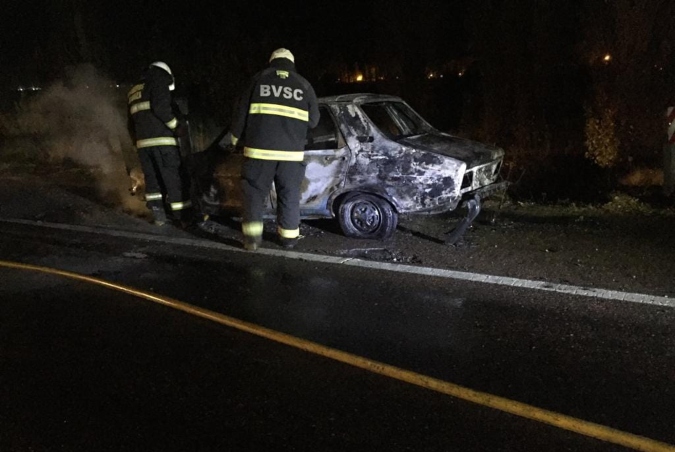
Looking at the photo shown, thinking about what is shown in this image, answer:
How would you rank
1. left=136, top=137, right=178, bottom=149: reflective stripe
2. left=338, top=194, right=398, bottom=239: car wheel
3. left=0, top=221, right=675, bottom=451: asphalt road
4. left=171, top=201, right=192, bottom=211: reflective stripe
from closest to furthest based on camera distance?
1. left=0, top=221, right=675, bottom=451: asphalt road
2. left=338, top=194, right=398, bottom=239: car wheel
3. left=136, top=137, right=178, bottom=149: reflective stripe
4. left=171, top=201, right=192, bottom=211: reflective stripe

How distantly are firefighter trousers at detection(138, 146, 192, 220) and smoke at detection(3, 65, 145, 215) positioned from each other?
269 centimetres

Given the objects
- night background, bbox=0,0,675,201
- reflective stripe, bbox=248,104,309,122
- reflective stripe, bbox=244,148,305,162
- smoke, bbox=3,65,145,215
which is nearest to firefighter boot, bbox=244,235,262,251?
reflective stripe, bbox=244,148,305,162

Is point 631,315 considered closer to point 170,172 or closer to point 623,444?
point 623,444

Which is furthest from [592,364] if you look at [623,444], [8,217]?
[8,217]

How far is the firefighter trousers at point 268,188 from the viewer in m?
5.49

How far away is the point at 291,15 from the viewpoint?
15141 millimetres

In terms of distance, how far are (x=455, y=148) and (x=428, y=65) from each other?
741 centimetres

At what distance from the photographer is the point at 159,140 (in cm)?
659

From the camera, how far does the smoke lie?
11.1m

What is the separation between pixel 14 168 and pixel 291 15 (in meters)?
7.48

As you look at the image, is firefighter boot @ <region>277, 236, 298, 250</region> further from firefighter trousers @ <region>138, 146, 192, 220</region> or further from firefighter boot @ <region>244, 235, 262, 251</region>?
firefighter trousers @ <region>138, 146, 192, 220</region>

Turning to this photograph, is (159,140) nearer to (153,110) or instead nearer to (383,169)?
(153,110)

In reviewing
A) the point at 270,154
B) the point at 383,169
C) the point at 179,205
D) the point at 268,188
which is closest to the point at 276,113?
the point at 270,154

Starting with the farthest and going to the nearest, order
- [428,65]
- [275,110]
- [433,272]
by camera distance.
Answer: [428,65] < [275,110] < [433,272]
